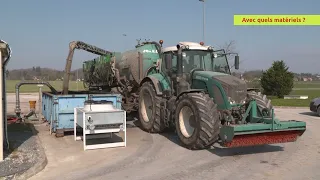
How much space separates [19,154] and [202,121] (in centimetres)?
416

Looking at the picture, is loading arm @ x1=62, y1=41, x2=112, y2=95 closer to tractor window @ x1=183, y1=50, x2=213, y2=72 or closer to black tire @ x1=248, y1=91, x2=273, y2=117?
tractor window @ x1=183, y1=50, x2=213, y2=72

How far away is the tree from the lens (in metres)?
33.8

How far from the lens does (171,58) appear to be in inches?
382

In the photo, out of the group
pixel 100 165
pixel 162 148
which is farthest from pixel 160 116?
pixel 100 165

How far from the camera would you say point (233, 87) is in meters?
8.53

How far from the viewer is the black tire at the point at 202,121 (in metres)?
7.80

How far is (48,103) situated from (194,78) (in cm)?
524

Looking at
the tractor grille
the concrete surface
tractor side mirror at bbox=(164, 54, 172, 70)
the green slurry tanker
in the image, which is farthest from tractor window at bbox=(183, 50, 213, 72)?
the concrete surface

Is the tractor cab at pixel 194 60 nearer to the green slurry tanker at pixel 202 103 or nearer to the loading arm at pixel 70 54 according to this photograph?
the green slurry tanker at pixel 202 103

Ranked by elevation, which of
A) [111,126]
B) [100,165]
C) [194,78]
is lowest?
[100,165]

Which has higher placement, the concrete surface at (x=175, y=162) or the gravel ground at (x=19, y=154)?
the gravel ground at (x=19, y=154)

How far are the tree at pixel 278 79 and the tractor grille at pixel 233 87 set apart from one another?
26.7m

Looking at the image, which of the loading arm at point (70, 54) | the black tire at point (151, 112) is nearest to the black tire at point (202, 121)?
the black tire at point (151, 112)

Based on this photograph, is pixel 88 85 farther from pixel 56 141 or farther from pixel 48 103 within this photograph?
pixel 56 141
